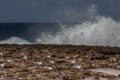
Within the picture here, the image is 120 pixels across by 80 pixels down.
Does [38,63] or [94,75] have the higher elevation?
[38,63]

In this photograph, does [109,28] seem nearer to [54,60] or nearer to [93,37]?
[93,37]

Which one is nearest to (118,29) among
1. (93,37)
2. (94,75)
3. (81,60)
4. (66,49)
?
(93,37)

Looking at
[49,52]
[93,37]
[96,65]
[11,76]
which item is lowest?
[11,76]

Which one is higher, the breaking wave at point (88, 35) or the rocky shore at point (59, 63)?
the breaking wave at point (88, 35)

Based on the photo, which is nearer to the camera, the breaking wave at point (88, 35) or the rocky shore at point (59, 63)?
the rocky shore at point (59, 63)

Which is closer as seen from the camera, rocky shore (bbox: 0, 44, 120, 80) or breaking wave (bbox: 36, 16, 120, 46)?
rocky shore (bbox: 0, 44, 120, 80)

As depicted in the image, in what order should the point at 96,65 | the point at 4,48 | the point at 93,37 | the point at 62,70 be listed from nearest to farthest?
the point at 62,70 < the point at 96,65 < the point at 4,48 < the point at 93,37

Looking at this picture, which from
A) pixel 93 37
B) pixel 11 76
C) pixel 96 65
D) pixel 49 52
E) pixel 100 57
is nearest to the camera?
pixel 11 76

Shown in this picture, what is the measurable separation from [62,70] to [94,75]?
1378mm

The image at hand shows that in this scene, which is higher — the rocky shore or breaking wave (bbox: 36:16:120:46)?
breaking wave (bbox: 36:16:120:46)

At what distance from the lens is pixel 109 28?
41.6m

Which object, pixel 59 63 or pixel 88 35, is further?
pixel 88 35

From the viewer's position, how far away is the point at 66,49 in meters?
20.2

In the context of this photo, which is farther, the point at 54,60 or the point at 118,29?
the point at 118,29
